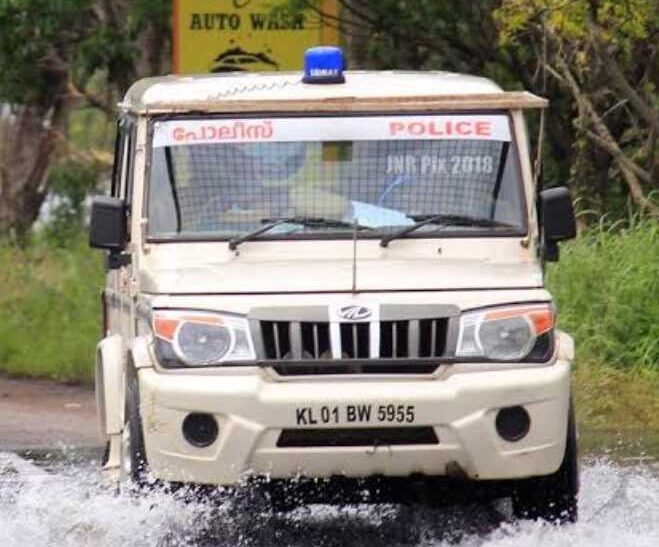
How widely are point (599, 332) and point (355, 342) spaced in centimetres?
608

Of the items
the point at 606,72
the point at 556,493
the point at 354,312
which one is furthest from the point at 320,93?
the point at 606,72

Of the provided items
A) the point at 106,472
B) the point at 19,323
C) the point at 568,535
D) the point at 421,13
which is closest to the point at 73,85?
the point at 19,323

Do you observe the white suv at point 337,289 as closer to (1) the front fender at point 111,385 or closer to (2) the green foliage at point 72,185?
(1) the front fender at point 111,385

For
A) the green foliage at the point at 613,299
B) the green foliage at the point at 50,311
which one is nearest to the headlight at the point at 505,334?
the green foliage at the point at 613,299

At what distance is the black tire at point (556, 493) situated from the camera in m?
8.61

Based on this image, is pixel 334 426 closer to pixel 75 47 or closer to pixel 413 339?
pixel 413 339

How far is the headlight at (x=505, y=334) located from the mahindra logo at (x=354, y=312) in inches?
14.3

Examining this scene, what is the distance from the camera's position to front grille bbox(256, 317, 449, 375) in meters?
8.16

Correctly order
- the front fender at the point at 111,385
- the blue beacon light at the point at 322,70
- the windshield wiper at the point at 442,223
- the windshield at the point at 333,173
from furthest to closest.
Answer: the blue beacon light at the point at 322,70, the front fender at the point at 111,385, the windshield at the point at 333,173, the windshield wiper at the point at 442,223

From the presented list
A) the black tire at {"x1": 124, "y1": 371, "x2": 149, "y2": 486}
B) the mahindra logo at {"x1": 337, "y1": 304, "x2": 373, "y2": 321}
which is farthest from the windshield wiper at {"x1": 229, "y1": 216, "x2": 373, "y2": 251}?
the black tire at {"x1": 124, "y1": 371, "x2": 149, "y2": 486}

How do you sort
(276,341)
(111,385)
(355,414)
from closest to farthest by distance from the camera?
(355,414) → (276,341) → (111,385)

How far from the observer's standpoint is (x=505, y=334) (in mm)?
8250

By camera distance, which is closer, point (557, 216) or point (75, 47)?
point (557, 216)

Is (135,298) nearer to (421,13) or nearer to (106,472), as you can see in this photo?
(106,472)
